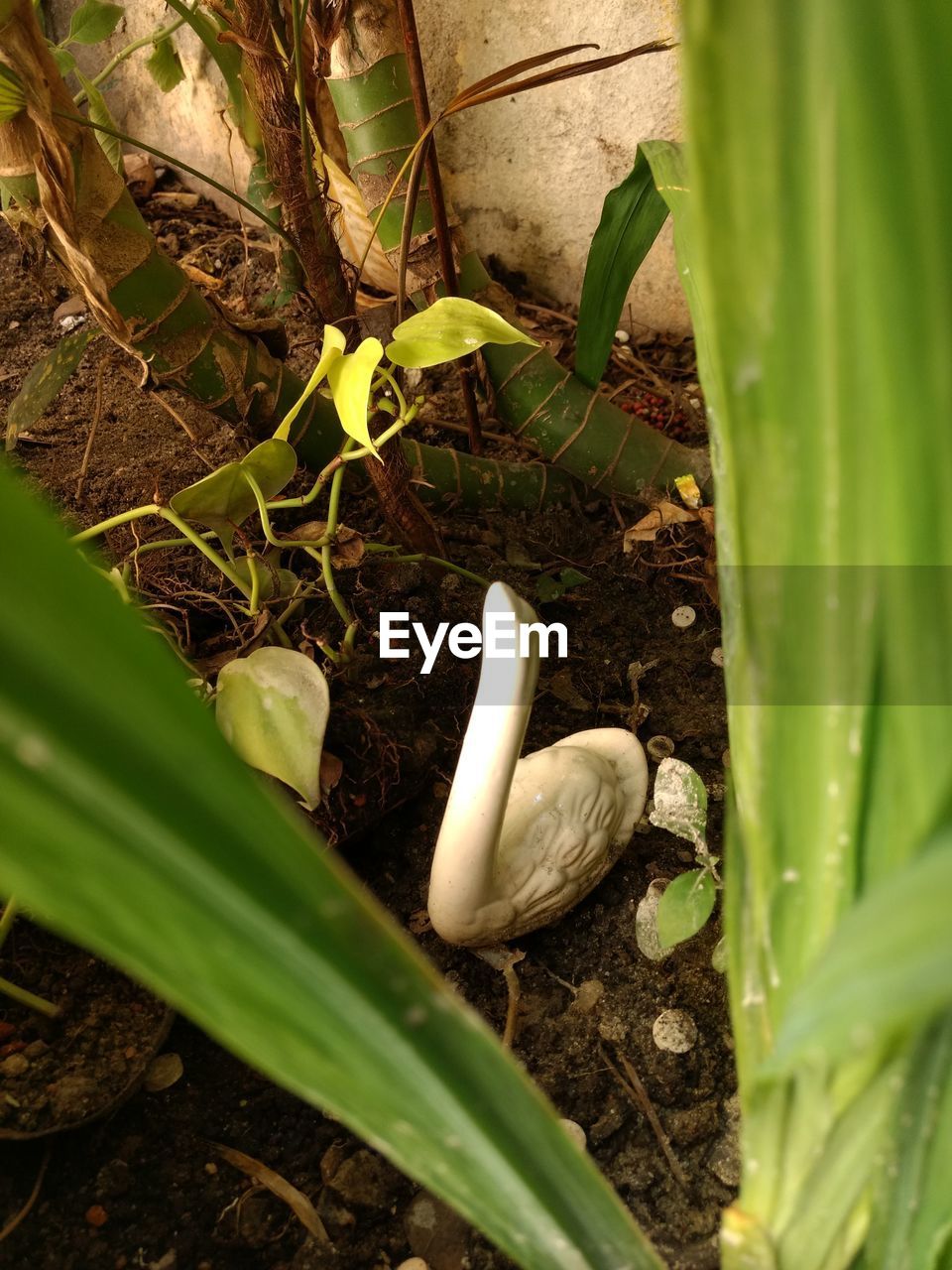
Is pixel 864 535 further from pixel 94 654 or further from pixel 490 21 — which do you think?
pixel 490 21

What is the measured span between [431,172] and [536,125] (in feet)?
1.36

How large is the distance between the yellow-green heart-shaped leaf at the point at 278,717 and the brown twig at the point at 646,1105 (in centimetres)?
30

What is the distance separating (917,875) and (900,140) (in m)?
0.18

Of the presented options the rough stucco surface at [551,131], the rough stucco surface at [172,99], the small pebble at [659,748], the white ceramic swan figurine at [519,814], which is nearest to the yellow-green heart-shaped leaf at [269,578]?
the white ceramic swan figurine at [519,814]

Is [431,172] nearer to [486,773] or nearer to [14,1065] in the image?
[486,773]

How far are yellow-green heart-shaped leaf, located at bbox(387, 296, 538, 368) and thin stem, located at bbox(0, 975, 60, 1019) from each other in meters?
0.52

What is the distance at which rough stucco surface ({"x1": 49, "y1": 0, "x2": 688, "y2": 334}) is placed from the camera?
1.17 metres

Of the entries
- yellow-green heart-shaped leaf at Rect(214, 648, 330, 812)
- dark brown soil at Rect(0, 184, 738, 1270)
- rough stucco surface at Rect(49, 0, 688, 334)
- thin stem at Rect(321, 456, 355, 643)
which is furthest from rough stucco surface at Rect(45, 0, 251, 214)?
yellow-green heart-shaped leaf at Rect(214, 648, 330, 812)

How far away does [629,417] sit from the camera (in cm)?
112

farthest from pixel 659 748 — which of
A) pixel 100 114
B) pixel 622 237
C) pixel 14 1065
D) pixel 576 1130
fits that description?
pixel 100 114

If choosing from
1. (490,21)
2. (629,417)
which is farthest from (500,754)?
(490,21)

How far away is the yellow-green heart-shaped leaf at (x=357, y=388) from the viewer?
2.20ft

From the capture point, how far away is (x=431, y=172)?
942mm

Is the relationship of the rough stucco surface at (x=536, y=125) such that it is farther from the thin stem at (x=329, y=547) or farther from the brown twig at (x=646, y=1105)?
the brown twig at (x=646, y=1105)
